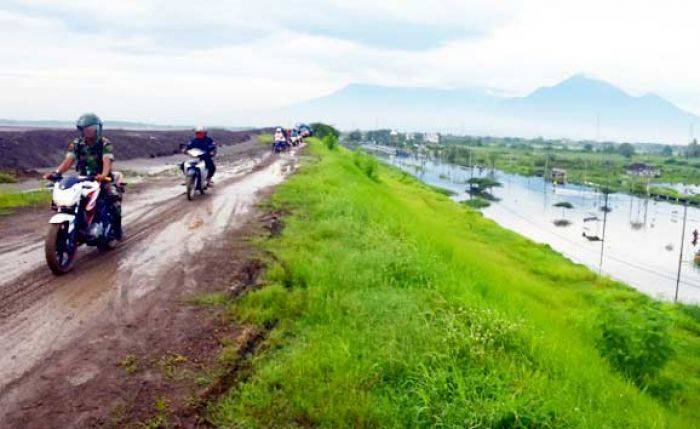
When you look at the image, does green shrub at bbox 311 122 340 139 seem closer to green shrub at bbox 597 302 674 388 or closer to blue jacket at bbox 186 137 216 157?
blue jacket at bbox 186 137 216 157

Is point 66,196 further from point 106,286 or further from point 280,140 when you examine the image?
point 280,140

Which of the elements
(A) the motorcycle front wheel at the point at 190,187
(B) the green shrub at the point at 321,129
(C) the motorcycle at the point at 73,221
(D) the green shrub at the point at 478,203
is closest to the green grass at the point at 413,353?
(C) the motorcycle at the point at 73,221

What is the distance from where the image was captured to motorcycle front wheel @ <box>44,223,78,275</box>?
23.9 feet

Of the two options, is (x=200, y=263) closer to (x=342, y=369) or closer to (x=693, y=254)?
(x=342, y=369)

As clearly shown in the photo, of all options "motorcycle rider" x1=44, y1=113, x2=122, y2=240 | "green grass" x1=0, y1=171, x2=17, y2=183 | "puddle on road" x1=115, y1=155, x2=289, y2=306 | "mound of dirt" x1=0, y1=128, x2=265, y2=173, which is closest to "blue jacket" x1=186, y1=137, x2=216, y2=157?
"puddle on road" x1=115, y1=155, x2=289, y2=306

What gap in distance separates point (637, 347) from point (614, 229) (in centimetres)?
5869

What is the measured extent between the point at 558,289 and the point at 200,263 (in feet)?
49.1

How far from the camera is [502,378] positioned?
204 inches

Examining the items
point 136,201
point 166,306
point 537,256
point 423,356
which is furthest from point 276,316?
point 537,256

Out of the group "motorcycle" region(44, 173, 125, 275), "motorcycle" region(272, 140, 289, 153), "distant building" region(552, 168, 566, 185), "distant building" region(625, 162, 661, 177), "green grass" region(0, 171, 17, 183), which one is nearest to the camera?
"motorcycle" region(44, 173, 125, 275)

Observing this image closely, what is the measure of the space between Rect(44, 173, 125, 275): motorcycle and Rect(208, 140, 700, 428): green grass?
2720 mm

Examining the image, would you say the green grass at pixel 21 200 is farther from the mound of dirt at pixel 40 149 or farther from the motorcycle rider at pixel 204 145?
the mound of dirt at pixel 40 149

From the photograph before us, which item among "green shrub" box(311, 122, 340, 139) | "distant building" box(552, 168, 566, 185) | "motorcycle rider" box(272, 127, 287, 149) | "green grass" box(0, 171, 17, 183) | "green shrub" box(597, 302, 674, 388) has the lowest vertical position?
"distant building" box(552, 168, 566, 185)

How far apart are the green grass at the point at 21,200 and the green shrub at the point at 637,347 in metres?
12.4
